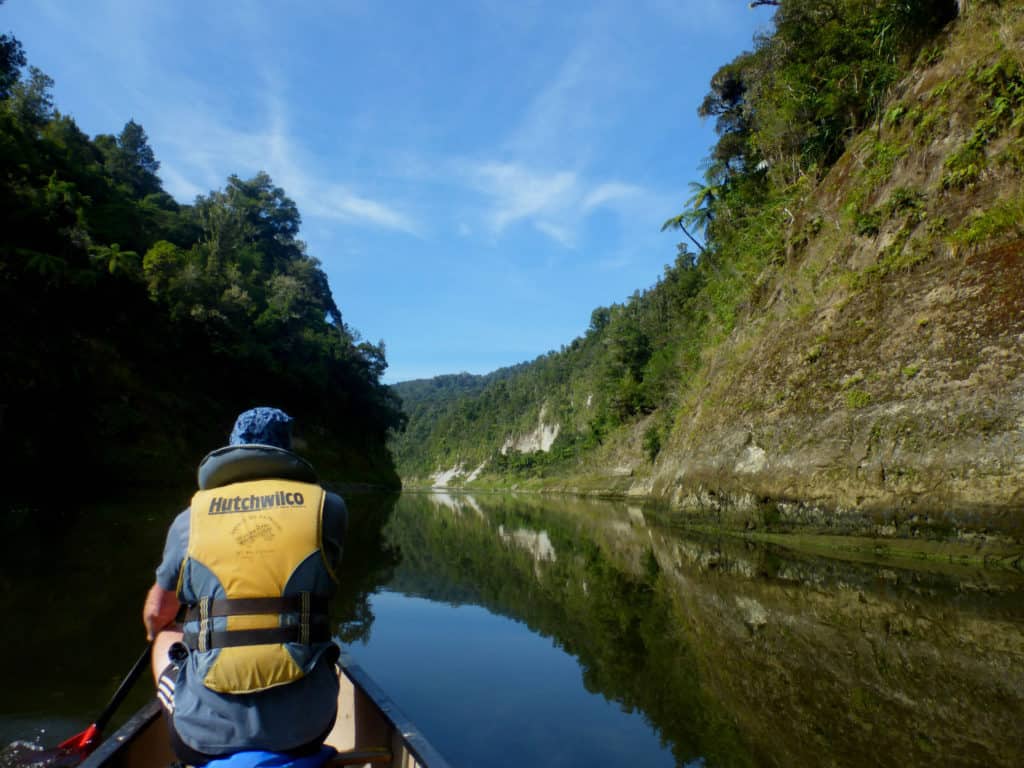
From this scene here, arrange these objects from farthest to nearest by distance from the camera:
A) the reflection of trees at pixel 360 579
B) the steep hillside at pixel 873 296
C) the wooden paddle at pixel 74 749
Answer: the steep hillside at pixel 873 296, the reflection of trees at pixel 360 579, the wooden paddle at pixel 74 749

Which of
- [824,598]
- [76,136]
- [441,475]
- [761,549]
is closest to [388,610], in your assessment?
[824,598]

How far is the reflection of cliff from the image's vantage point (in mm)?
3898

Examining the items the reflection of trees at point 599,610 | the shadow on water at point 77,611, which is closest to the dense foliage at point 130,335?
the shadow on water at point 77,611

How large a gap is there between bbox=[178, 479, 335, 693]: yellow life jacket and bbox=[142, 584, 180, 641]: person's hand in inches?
18.4

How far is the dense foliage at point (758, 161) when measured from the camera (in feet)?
59.7

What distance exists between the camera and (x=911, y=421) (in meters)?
9.89

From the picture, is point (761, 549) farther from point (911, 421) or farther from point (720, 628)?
point (720, 628)

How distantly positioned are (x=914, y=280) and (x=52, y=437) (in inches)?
927

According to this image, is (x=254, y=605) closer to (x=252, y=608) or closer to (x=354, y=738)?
(x=252, y=608)

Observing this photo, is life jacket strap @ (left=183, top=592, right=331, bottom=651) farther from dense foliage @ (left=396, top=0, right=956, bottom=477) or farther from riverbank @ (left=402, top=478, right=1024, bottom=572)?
dense foliage @ (left=396, top=0, right=956, bottom=477)

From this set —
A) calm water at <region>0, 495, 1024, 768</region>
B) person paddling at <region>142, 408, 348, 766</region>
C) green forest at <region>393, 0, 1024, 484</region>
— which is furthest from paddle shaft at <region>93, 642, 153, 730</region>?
green forest at <region>393, 0, 1024, 484</region>

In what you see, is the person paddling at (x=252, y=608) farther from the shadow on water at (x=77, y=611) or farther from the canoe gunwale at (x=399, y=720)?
the shadow on water at (x=77, y=611)

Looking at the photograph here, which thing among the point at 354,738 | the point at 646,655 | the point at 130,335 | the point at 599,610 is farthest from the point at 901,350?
the point at 130,335

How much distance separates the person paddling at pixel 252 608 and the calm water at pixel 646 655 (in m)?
2.12
